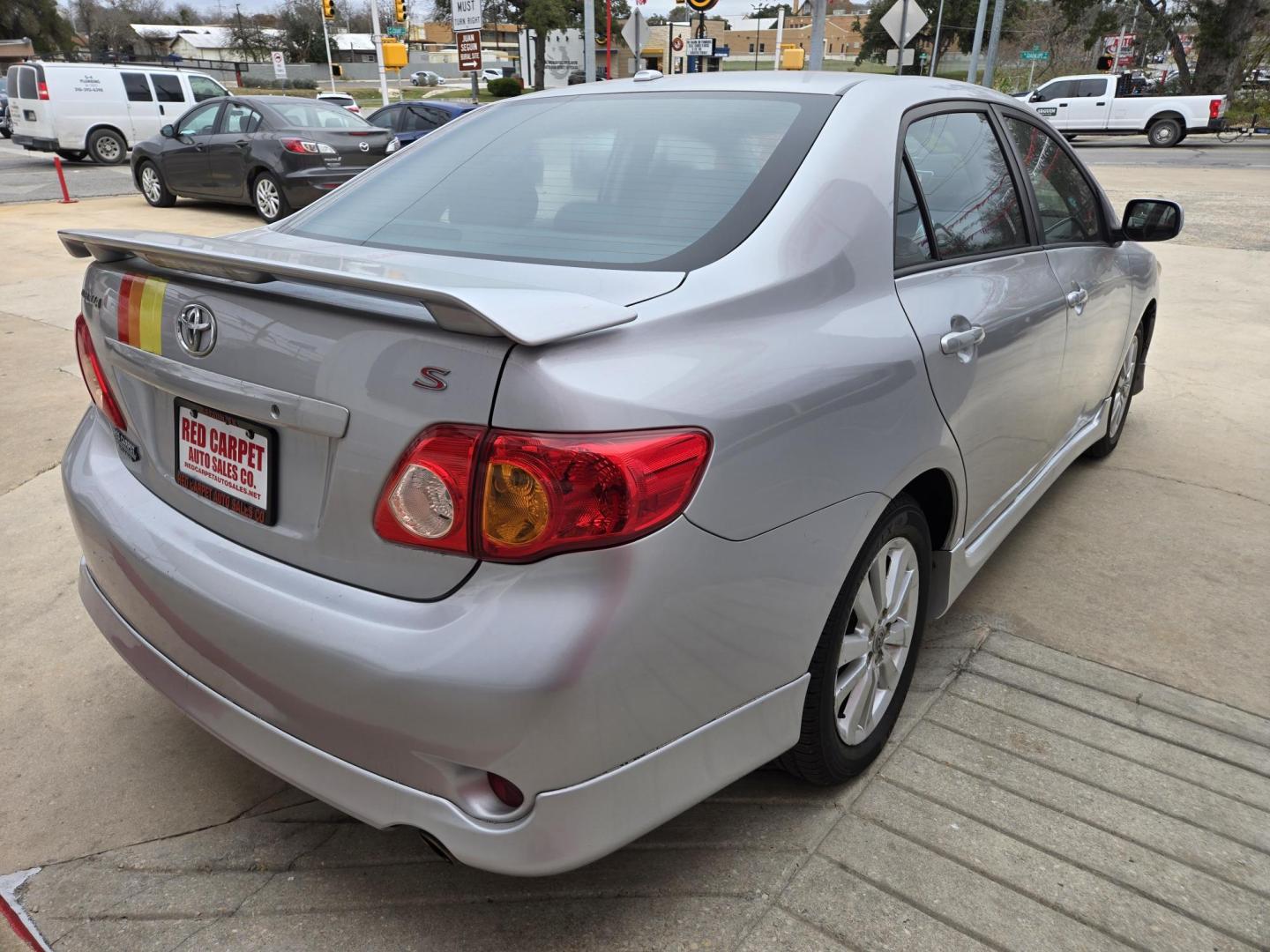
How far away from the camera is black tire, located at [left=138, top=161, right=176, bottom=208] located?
43.5 feet

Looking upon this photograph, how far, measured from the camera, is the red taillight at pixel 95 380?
2.09 meters

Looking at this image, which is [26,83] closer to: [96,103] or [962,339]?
[96,103]

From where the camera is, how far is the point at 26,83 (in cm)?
1809

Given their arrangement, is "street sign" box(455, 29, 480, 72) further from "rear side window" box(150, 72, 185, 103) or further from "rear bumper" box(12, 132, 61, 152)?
"rear bumper" box(12, 132, 61, 152)

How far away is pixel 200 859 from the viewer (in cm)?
204

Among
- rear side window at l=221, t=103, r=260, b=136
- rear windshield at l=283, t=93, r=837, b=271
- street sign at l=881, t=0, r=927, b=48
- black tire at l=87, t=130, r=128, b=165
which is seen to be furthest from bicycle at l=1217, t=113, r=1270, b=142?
rear windshield at l=283, t=93, r=837, b=271

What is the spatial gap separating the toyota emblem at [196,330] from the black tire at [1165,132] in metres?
31.2

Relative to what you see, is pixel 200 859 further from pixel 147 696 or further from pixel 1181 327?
pixel 1181 327

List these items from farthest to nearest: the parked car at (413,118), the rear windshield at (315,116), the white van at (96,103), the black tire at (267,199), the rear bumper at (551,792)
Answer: the white van at (96,103) → the parked car at (413,118) → the rear windshield at (315,116) → the black tire at (267,199) → the rear bumper at (551,792)

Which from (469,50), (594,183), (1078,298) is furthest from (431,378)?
(469,50)

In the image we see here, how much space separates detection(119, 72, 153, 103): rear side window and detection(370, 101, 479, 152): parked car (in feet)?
19.0

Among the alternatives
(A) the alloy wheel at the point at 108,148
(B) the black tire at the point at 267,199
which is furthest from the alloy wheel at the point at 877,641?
(A) the alloy wheel at the point at 108,148

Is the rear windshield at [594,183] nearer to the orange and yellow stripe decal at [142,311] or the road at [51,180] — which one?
the orange and yellow stripe decal at [142,311]

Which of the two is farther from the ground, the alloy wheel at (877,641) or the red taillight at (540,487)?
the red taillight at (540,487)
